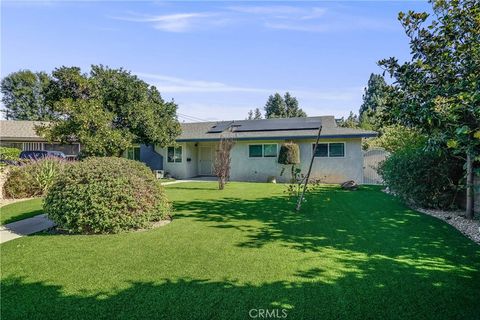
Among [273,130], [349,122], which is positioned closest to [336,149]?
[273,130]

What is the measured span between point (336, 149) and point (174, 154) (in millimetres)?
11386

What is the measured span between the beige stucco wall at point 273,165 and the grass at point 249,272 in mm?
10037

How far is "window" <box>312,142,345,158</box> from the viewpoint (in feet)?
56.8

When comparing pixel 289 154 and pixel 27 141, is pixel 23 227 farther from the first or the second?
pixel 27 141

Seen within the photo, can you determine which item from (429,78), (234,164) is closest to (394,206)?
(429,78)

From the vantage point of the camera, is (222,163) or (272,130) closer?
(222,163)

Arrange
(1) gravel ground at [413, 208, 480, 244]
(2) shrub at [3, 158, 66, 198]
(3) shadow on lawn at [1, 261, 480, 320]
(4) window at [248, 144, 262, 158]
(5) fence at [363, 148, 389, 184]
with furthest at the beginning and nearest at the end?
(4) window at [248, 144, 262, 158], (5) fence at [363, 148, 389, 184], (2) shrub at [3, 158, 66, 198], (1) gravel ground at [413, 208, 480, 244], (3) shadow on lawn at [1, 261, 480, 320]

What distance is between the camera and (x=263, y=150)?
1903cm

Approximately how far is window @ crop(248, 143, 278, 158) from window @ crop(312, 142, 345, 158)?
9.51 feet

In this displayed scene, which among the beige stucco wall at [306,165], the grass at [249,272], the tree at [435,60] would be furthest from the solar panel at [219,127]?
the tree at [435,60]

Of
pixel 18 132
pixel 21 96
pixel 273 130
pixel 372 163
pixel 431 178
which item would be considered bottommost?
pixel 431 178

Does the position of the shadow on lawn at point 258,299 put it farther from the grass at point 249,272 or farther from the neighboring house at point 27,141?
the neighboring house at point 27,141

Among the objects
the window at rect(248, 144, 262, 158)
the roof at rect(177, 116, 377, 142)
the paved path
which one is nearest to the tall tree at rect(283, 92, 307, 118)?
the roof at rect(177, 116, 377, 142)

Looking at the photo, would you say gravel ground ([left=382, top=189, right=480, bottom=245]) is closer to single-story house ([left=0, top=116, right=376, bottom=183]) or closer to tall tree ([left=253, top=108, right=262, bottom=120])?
single-story house ([left=0, top=116, right=376, bottom=183])
